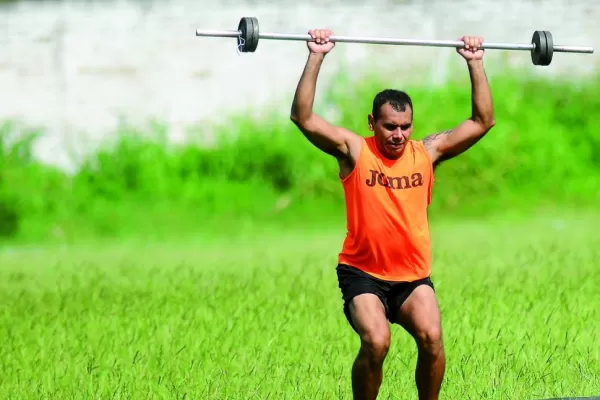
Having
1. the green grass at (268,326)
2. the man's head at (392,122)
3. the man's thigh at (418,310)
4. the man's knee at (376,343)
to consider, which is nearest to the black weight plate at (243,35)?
the man's head at (392,122)

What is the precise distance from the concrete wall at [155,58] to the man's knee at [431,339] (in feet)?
38.7

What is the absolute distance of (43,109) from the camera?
674 inches

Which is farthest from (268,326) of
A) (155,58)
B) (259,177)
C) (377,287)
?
(155,58)

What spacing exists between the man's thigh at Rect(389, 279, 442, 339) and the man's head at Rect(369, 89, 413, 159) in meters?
0.65

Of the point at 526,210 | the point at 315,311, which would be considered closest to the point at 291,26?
the point at 526,210

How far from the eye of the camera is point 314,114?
19.6 feet

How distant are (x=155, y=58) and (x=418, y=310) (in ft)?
39.5

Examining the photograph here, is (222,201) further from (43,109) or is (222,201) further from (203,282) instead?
(203,282)

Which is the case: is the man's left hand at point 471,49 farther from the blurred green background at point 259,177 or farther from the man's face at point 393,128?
the blurred green background at point 259,177

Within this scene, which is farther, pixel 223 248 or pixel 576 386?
pixel 223 248

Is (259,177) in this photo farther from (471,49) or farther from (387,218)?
(387,218)

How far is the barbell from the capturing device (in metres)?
6.01

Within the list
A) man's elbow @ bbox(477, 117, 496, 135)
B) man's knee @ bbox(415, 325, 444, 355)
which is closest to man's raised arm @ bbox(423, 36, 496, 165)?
man's elbow @ bbox(477, 117, 496, 135)

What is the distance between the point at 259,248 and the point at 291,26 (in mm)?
4753
